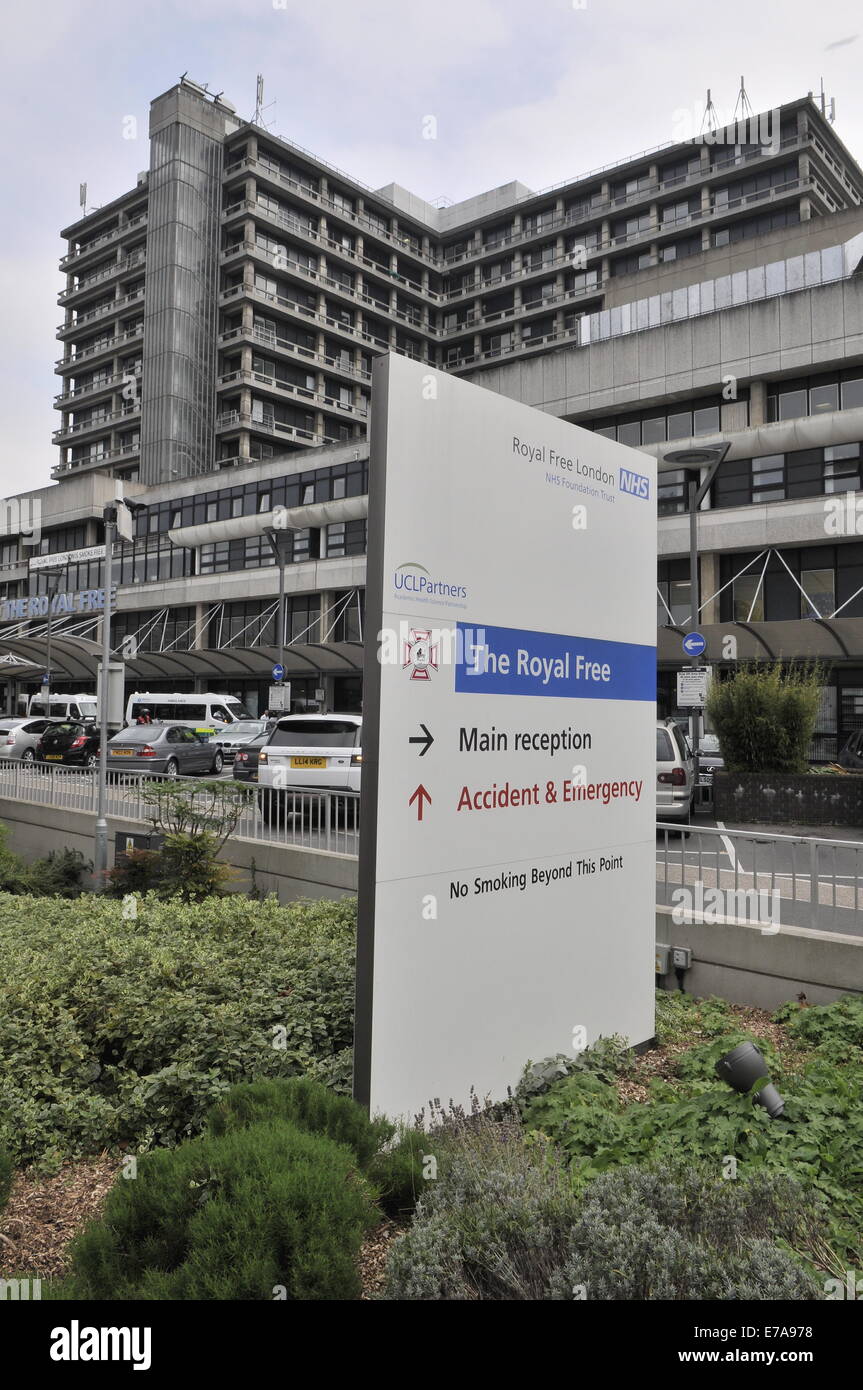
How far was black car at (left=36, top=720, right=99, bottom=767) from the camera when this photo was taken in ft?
99.0

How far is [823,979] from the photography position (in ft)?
23.8

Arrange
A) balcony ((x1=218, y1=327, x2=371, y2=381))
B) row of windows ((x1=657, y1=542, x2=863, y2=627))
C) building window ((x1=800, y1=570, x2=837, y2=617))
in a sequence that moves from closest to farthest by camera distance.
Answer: row of windows ((x1=657, y1=542, x2=863, y2=627)) → building window ((x1=800, y1=570, x2=837, y2=617)) → balcony ((x1=218, y1=327, x2=371, y2=381))

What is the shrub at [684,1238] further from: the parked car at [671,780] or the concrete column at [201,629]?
the concrete column at [201,629]

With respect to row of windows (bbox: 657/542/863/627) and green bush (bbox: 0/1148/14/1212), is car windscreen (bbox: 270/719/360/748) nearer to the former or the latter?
green bush (bbox: 0/1148/14/1212)

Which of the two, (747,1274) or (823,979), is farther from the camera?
(823,979)

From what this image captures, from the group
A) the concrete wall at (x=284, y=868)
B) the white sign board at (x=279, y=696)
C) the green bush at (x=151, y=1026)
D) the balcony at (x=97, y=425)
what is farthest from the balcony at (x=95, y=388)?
the green bush at (x=151, y=1026)

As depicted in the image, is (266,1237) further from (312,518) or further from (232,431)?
(232,431)

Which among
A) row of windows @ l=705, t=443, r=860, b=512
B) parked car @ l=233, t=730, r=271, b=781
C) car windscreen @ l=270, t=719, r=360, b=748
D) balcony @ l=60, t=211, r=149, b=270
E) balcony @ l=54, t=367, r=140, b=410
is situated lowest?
parked car @ l=233, t=730, r=271, b=781

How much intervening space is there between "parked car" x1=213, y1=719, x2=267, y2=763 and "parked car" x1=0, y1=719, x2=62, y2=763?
5652 millimetres

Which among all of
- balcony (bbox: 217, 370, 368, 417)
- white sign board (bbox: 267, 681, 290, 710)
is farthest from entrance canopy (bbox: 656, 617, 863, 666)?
balcony (bbox: 217, 370, 368, 417)

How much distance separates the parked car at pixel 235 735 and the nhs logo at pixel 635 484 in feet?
79.7

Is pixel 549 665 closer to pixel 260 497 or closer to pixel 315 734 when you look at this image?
pixel 315 734
